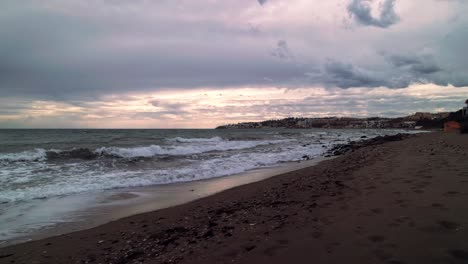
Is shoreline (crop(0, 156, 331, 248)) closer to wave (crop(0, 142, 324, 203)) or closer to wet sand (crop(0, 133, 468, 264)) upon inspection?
wet sand (crop(0, 133, 468, 264))

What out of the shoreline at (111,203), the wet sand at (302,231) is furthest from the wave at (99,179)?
the wet sand at (302,231)

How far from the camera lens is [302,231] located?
4711 millimetres

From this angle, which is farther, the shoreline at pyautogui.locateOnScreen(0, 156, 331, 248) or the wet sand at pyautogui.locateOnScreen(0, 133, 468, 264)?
the shoreline at pyautogui.locateOnScreen(0, 156, 331, 248)

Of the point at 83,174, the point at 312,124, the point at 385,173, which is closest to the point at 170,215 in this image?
the point at 385,173

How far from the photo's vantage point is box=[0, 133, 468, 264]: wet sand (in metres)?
3.83

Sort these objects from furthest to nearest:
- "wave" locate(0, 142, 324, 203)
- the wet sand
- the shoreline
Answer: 1. "wave" locate(0, 142, 324, 203)
2. the shoreline
3. the wet sand

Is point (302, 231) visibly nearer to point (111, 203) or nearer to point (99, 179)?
point (111, 203)

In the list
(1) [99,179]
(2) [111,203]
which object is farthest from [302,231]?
(1) [99,179]

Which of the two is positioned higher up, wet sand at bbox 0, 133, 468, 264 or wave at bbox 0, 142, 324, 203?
wet sand at bbox 0, 133, 468, 264

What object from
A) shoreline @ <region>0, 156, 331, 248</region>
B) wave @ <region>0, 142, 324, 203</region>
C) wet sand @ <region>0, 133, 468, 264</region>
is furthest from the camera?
wave @ <region>0, 142, 324, 203</region>

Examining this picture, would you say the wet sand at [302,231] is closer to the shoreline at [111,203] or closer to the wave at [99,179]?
the shoreline at [111,203]

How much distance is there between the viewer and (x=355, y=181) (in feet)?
27.5

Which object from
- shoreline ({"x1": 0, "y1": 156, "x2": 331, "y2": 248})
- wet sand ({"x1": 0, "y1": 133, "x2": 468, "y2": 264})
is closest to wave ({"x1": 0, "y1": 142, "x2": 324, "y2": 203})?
shoreline ({"x1": 0, "y1": 156, "x2": 331, "y2": 248})

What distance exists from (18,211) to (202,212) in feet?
16.6
